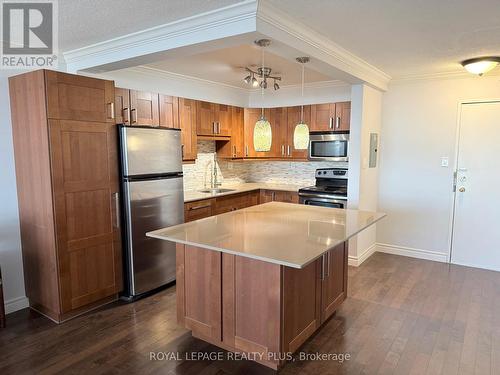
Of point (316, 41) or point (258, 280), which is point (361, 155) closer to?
point (316, 41)

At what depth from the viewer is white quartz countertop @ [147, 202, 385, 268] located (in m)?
2.03

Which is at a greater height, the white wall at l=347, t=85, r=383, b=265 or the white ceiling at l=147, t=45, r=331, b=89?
the white ceiling at l=147, t=45, r=331, b=89

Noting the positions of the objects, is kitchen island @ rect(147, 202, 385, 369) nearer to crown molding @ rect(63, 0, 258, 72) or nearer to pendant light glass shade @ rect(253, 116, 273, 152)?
pendant light glass shade @ rect(253, 116, 273, 152)

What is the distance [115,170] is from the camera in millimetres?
3193

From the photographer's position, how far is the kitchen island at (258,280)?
2148 millimetres

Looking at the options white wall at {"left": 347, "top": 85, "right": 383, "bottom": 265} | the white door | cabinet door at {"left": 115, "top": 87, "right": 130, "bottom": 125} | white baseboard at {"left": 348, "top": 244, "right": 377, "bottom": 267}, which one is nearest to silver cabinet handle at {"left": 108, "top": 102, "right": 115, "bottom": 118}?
cabinet door at {"left": 115, "top": 87, "right": 130, "bottom": 125}

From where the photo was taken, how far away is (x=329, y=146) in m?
4.75

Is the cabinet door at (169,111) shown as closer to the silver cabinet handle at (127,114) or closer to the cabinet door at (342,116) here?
the silver cabinet handle at (127,114)

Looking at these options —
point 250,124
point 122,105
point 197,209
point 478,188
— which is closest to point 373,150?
point 478,188

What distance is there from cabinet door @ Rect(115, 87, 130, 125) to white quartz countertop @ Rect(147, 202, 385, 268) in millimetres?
1512

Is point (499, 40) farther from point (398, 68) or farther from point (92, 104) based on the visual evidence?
point (92, 104)

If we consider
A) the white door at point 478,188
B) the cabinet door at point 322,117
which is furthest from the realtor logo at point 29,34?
the white door at point 478,188

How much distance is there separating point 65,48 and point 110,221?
5.11ft

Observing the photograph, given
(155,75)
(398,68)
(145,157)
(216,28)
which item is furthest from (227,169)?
(216,28)
